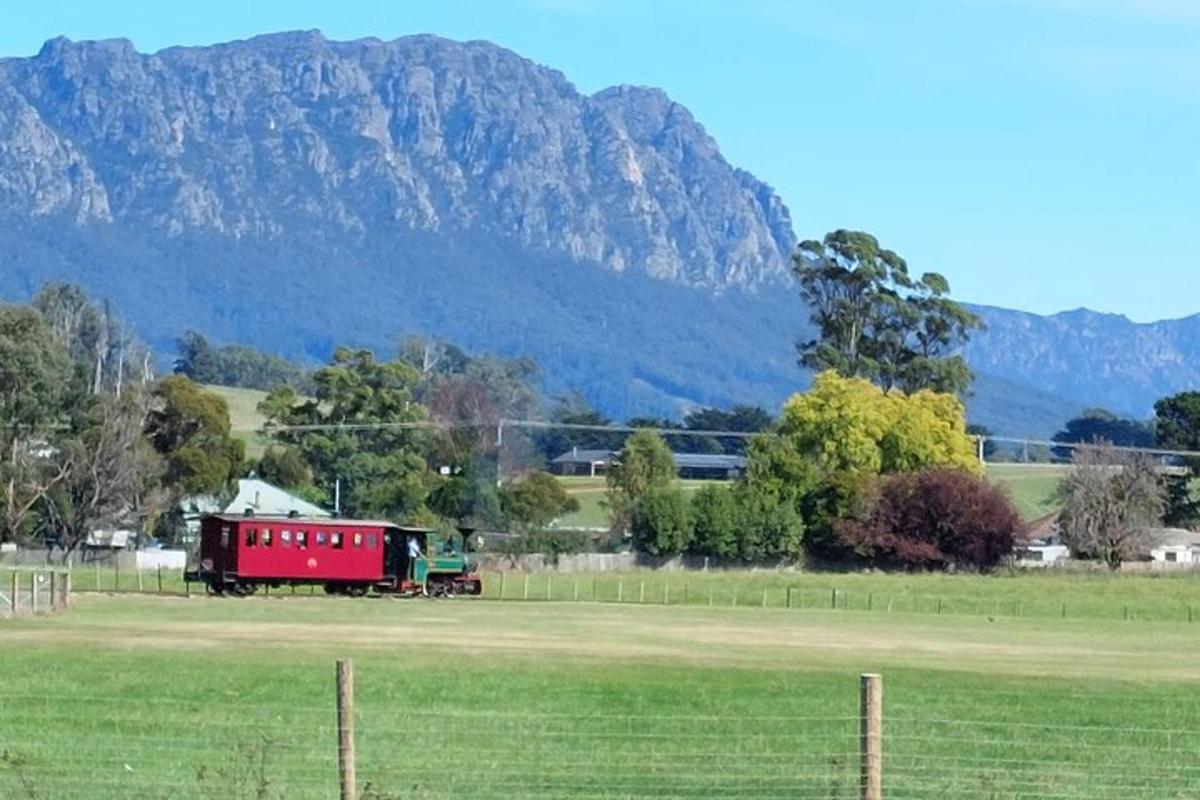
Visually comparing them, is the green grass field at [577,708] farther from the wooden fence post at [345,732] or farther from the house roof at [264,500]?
the house roof at [264,500]

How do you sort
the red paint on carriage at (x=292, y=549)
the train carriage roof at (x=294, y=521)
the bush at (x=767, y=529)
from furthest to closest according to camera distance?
the bush at (x=767, y=529)
the red paint on carriage at (x=292, y=549)
the train carriage roof at (x=294, y=521)

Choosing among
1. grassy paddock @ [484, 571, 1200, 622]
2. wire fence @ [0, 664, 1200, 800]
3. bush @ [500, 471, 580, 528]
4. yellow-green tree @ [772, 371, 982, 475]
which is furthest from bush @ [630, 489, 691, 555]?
wire fence @ [0, 664, 1200, 800]

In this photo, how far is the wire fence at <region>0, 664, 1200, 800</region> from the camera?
67.9 feet

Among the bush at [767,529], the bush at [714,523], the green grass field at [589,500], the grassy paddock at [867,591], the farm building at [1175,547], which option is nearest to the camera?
the grassy paddock at [867,591]

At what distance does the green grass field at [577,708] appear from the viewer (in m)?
21.5

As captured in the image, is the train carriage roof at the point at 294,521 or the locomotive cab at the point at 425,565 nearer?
the train carriage roof at the point at 294,521

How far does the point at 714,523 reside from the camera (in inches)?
4345

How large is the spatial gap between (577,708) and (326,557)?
157ft

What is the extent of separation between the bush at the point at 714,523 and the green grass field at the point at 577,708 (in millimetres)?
49565

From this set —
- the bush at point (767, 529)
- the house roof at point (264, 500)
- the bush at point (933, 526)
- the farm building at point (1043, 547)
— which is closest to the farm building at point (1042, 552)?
the farm building at point (1043, 547)

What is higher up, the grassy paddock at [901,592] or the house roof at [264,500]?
the house roof at [264,500]

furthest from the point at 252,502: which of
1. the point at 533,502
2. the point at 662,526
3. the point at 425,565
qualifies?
the point at 425,565

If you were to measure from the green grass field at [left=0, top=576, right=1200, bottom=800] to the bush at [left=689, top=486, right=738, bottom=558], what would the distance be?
49.6 metres

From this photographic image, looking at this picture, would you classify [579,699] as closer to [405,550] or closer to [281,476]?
[405,550]
